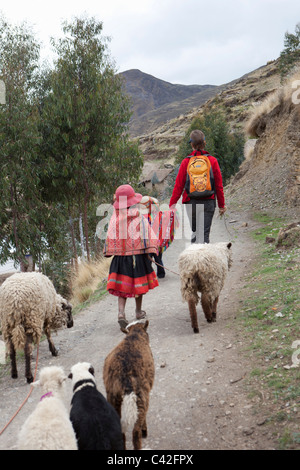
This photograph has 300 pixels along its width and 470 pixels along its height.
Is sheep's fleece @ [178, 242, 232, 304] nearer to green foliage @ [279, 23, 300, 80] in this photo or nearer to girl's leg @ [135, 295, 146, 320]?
girl's leg @ [135, 295, 146, 320]

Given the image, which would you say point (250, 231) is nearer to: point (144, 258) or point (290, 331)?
point (144, 258)

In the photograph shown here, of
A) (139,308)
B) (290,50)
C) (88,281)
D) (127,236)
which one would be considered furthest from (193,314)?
(290,50)

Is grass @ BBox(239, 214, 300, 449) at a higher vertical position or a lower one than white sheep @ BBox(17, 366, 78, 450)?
lower

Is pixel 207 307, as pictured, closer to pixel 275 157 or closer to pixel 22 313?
pixel 22 313

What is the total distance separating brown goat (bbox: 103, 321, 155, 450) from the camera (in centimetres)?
311

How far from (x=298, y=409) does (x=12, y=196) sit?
1363 cm

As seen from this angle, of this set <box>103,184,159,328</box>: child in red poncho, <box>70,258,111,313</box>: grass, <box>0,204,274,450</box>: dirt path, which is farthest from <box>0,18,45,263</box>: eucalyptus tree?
<box>103,184,159,328</box>: child in red poncho

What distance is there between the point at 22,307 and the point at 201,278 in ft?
8.10

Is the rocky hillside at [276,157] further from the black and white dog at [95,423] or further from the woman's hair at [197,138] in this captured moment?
the black and white dog at [95,423]

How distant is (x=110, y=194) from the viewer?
18719mm

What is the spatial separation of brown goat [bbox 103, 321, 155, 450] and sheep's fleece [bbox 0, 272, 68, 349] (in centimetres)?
202

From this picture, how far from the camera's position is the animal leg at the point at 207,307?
19.1 ft

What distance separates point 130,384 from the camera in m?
3.18

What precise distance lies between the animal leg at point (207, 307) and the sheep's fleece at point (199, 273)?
8 centimetres
